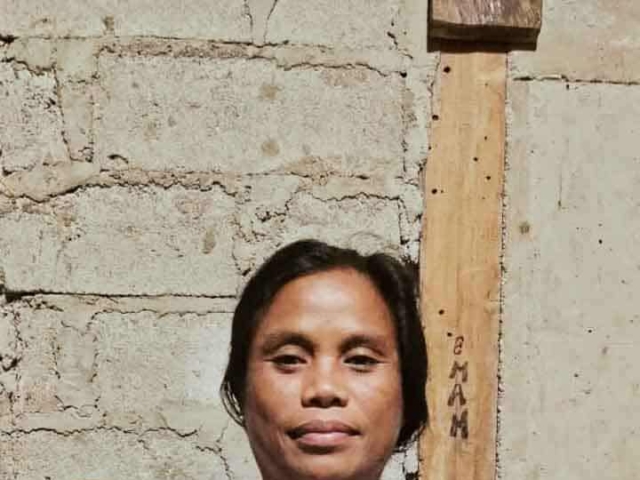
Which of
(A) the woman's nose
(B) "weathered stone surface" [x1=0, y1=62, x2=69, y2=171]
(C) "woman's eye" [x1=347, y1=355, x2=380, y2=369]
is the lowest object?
(A) the woman's nose

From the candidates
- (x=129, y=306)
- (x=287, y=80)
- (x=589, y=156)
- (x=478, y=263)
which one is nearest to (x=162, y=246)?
(x=129, y=306)

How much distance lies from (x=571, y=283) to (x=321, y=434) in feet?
4.11

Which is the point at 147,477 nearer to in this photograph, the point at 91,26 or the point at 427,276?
the point at 427,276

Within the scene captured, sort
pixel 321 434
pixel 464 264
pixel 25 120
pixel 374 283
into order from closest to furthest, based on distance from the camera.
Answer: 1. pixel 321 434
2. pixel 374 283
3. pixel 25 120
4. pixel 464 264

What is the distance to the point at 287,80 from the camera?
3.11 metres

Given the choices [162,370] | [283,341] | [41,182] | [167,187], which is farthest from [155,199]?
[283,341]

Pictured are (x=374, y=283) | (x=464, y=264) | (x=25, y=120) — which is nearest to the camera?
(x=374, y=283)

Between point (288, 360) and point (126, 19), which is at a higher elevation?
point (126, 19)

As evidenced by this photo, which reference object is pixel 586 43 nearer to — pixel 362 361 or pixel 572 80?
pixel 572 80

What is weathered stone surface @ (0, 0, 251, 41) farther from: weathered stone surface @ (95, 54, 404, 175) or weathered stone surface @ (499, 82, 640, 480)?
weathered stone surface @ (499, 82, 640, 480)

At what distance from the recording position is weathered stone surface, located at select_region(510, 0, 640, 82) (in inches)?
126

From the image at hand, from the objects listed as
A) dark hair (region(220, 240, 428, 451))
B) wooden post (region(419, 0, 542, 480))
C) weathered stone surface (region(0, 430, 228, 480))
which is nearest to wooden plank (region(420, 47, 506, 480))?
wooden post (region(419, 0, 542, 480))

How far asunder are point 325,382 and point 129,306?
3.41 ft

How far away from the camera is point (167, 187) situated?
307 centimetres
